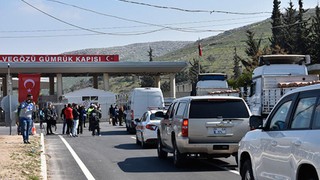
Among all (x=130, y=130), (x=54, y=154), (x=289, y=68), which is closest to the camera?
(x=54, y=154)

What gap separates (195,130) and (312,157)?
7.68 meters

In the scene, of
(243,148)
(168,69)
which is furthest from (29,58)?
(243,148)

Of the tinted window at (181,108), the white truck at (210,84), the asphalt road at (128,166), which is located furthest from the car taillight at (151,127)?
the white truck at (210,84)

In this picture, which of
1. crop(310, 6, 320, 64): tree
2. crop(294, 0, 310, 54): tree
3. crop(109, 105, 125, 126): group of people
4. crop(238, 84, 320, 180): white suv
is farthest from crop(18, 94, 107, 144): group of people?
crop(294, 0, 310, 54): tree

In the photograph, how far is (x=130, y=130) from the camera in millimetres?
33375

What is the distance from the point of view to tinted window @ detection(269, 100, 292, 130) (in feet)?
26.3

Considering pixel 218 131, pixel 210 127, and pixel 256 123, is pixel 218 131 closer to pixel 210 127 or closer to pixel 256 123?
pixel 210 127

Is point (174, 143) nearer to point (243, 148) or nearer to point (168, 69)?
point (243, 148)

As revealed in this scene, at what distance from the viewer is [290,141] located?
745 cm

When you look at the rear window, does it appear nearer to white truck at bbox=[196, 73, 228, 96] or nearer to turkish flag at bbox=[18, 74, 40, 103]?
turkish flag at bbox=[18, 74, 40, 103]

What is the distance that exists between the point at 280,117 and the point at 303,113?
0.85 meters

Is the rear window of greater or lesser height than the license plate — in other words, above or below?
above

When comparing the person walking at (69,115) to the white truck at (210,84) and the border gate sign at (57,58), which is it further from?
the border gate sign at (57,58)

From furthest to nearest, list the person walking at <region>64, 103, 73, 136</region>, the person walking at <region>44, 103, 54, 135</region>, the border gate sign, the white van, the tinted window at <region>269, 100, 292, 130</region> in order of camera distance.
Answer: the border gate sign, the person walking at <region>44, 103, 54, 135</region>, the white van, the person walking at <region>64, 103, 73, 136</region>, the tinted window at <region>269, 100, 292, 130</region>
